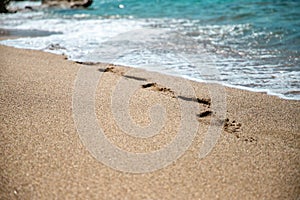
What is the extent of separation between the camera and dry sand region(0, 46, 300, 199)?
55.5 inches

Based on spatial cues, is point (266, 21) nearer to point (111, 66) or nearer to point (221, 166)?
point (111, 66)

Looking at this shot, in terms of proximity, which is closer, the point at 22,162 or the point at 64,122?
the point at 22,162

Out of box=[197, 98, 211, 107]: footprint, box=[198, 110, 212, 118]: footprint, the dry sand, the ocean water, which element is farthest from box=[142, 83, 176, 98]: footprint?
the ocean water

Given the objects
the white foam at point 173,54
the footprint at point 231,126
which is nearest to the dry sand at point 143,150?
the footprint at point 231,126

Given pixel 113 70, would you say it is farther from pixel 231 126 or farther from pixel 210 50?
pixel 210 50

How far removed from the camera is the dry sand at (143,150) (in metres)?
1.41

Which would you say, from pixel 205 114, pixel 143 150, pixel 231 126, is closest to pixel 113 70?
pixel 205 114

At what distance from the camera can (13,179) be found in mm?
1422

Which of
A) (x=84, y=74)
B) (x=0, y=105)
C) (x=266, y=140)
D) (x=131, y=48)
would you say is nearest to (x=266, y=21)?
(x=131, y=48)

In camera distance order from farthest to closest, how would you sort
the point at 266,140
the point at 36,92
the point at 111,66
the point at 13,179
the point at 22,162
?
1. the point at 111,66
2. the point at 36,92
3. the point at 266,140
4. the point at 22,162
5. the point at 13,179

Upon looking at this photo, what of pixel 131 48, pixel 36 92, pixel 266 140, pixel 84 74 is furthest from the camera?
pixel 131 48

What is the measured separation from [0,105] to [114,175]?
1083 mm

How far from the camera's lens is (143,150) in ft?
5.61

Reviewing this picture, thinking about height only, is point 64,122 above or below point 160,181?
above
